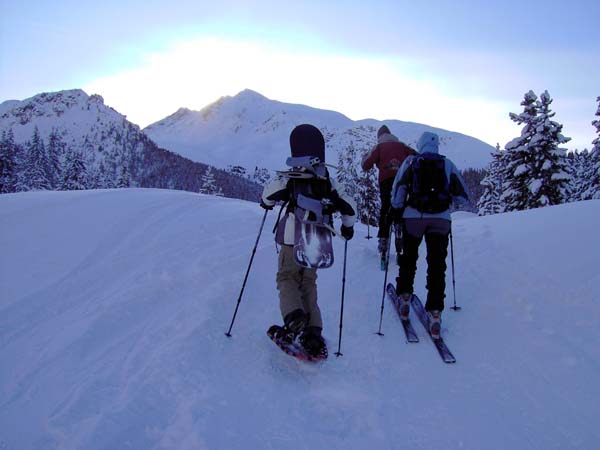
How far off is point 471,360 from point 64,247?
605 centimetres

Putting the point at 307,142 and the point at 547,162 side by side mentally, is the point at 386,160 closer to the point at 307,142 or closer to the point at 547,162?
the point at 307,142

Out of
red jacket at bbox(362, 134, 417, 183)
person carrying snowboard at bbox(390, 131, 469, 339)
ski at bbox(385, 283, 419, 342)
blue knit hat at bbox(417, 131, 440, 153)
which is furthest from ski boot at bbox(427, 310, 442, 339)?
red jacket at bbox(362, 134, 417, 183)

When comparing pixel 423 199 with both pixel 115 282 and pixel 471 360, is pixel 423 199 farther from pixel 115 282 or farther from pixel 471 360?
pixel 115 282

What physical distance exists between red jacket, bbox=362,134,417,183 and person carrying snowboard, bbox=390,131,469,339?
2.03 m

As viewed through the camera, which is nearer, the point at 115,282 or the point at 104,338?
the point at 104,338

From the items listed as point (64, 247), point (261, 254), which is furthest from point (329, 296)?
point (64, 247)

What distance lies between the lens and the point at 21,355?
3.82 metres

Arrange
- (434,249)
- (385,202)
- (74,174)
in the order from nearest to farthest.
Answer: (434,249)
(385,202)
(74,174)

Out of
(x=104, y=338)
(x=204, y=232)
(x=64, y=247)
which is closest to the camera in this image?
(x=104, y=338)

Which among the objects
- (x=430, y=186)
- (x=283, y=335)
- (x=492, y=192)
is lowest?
(x=283, y=335)

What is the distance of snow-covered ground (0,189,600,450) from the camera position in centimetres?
307

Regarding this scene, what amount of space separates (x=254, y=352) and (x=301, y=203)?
5.50 ft

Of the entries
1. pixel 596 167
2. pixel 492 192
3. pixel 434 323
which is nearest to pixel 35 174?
pixel 492 192

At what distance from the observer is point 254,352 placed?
4145 mm
